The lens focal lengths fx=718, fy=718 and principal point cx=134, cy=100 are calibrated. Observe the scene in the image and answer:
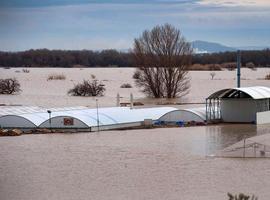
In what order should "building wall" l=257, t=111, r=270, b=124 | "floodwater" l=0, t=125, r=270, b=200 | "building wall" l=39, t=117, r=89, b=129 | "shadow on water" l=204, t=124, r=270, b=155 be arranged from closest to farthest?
"floodwater" l=0, t=125, r=270, b=200 → "shadow on water" l=204, t=124, r=270, b=155 → "building wall" l=39, t=117, r=89, b=129 → "building wall" l=257, t=111, r=270, b=124

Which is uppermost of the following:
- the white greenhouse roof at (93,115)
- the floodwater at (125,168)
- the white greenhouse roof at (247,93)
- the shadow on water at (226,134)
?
the white greenhouse roof at (247,93)

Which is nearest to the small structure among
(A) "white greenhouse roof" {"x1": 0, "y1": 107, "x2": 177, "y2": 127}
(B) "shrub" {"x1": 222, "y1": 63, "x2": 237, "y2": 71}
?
(A) "white greenhouse roof" {"x1": 0, "y1": 107, "x2": 177, "y2": 127}

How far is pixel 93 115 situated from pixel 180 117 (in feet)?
14.3

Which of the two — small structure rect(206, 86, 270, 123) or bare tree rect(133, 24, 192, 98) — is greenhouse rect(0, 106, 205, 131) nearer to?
small structure rect(206, 86, 270, 123)

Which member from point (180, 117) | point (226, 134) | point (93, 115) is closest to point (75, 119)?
point (93, 115)

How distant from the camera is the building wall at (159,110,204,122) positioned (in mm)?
32188

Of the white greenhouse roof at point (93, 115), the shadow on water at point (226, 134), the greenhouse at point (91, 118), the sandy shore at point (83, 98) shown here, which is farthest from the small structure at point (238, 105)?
the sandy shore at point (83, 98)

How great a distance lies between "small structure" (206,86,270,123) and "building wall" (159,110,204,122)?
601 millimetres

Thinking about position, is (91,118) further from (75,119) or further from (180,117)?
(180,117)

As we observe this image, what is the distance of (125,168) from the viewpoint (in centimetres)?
1970

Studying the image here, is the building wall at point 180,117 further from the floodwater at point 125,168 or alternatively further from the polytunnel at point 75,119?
the floodwater at point 125,168

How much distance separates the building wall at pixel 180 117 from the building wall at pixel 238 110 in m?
1.54

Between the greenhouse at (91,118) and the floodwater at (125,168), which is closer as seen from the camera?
the floodwater at (125,168)

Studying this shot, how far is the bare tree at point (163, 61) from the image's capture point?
5238 cm
